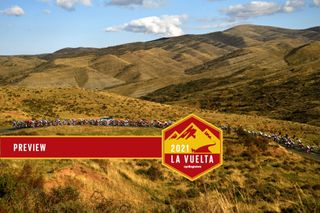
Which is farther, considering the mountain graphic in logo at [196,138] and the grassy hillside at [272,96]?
the grassy hillside at [272,96]

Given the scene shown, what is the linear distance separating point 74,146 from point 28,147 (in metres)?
1.54

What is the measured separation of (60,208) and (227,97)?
451 ft

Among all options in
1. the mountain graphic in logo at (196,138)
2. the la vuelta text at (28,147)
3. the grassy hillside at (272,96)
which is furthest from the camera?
the grassy hillside at (272,96)

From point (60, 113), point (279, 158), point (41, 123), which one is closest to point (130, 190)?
point (279, 158)

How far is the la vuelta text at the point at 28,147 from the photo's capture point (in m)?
14.0

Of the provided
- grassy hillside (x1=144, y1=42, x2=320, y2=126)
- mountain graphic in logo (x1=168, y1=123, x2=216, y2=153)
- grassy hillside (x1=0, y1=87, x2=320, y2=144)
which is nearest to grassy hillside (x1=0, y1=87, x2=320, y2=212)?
mountain graphic in logo (x1=168, y1=123, x2=216, y2=153)

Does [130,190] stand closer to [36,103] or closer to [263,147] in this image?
[263,147]

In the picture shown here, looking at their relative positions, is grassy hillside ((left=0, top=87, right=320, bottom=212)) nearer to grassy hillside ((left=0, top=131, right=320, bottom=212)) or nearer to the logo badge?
grassy hillside ((left=0, top=131, right=320, bottom=212))

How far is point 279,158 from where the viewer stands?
1417 inches

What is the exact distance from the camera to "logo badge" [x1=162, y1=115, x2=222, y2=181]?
1067cm

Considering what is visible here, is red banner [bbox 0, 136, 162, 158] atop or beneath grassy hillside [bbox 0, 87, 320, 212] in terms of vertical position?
atop

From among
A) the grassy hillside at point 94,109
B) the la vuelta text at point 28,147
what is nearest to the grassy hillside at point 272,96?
the grassy hillside at point 94,109

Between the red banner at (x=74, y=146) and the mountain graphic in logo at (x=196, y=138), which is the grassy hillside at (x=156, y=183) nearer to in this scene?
the red banner at (x=74, y=146)

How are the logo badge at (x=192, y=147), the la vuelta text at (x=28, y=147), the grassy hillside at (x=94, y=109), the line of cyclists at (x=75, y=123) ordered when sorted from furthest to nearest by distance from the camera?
the grassy hillside at (x=94, y=109)
the line of cyclists at (x=75, y=123)
the la vuelta text at (x=28, y=147)
the logo badge at (x=192, y=147)
